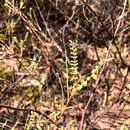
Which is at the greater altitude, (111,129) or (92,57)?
(92,57)

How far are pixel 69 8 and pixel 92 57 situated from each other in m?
0.32

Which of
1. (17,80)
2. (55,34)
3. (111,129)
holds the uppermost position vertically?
(55,34)

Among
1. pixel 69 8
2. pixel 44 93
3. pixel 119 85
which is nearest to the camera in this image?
pixel 44 93

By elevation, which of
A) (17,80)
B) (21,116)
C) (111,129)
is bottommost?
(111,129)

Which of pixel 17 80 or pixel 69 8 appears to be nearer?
pixel 17 80

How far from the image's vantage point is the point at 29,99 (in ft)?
6.53

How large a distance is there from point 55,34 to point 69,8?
18cm

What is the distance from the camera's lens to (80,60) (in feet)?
7.30

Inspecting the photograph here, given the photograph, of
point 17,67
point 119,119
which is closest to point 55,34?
point 17,67

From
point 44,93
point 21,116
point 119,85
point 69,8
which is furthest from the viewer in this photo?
point 69,8

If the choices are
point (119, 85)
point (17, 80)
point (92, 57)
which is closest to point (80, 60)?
point (92, 57)

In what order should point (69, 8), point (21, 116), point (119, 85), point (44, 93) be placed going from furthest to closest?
point (69, 8), point (119, 85), point (44, 93), point (21, 116)

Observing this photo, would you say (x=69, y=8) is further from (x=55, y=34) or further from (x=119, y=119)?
(x=119, y=119)

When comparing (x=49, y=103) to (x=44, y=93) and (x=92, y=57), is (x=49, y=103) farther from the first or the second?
(x=92, y=57)
